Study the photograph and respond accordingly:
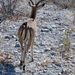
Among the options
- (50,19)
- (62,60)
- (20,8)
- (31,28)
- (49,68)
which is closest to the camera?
(31,28)

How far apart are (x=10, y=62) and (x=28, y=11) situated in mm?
4486

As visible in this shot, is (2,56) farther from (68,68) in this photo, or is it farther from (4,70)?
(68,68)

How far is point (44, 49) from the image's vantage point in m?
8.09

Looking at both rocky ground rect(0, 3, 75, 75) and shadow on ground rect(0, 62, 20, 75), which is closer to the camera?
shadow on ground rect(0, 62, 20, 75)

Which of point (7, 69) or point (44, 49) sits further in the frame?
point (44, 49)

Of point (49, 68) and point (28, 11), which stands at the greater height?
point (28, 11)

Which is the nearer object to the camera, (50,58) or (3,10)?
(50,58)

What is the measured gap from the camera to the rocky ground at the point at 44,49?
22.6 ft

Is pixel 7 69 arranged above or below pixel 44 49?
below

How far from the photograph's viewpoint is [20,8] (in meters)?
11.8

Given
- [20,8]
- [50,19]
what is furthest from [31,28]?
[20,8]

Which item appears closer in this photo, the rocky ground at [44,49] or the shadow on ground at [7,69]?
the shadow on ground at [7,69]

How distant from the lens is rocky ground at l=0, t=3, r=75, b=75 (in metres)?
A: 6.90

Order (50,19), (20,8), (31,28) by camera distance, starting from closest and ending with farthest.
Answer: (31,28) → (50,19) → (20,8)
